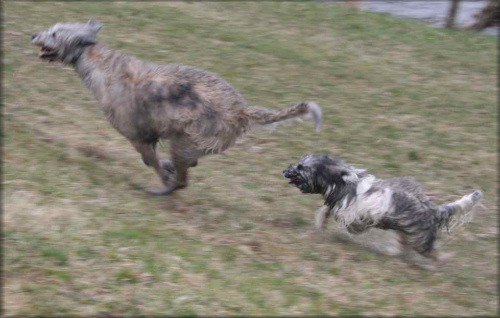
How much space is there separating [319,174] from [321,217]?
51 cm

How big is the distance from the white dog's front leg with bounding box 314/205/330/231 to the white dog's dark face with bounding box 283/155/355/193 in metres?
0.27

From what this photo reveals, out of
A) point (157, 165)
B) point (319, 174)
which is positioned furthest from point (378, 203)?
point (157, 165)

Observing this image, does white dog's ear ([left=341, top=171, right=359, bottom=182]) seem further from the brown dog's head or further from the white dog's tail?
the brown dog's head

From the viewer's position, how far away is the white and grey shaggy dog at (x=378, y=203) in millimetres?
6281

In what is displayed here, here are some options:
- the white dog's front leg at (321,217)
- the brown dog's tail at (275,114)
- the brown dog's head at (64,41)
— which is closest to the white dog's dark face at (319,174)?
the white dog's front leg at (321,217)

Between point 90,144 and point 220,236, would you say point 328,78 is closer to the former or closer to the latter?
point 90,144

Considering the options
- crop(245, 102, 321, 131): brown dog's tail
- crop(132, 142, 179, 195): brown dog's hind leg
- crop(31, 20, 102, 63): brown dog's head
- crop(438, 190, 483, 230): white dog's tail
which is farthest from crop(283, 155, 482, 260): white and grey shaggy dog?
crop(31, 20, 102, 63): brown dog's head

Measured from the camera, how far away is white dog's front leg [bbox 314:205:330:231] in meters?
6.76

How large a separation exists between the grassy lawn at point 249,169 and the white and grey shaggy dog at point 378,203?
0.29 metres

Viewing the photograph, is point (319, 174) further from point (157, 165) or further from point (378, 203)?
point (157, 165)

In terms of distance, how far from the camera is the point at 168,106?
262 inches

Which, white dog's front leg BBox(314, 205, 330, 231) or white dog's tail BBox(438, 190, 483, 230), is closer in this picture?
white dog's tail BBox(438, 190, 483, 230)

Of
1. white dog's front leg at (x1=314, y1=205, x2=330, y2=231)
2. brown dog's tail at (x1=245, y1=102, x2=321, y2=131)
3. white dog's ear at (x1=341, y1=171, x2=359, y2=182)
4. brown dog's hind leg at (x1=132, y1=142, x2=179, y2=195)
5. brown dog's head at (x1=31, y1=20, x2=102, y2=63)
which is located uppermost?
brown dog's head at (x1=31, y1=20, x2=102, y2=63)

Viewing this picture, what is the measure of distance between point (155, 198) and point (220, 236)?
37.5 inches
